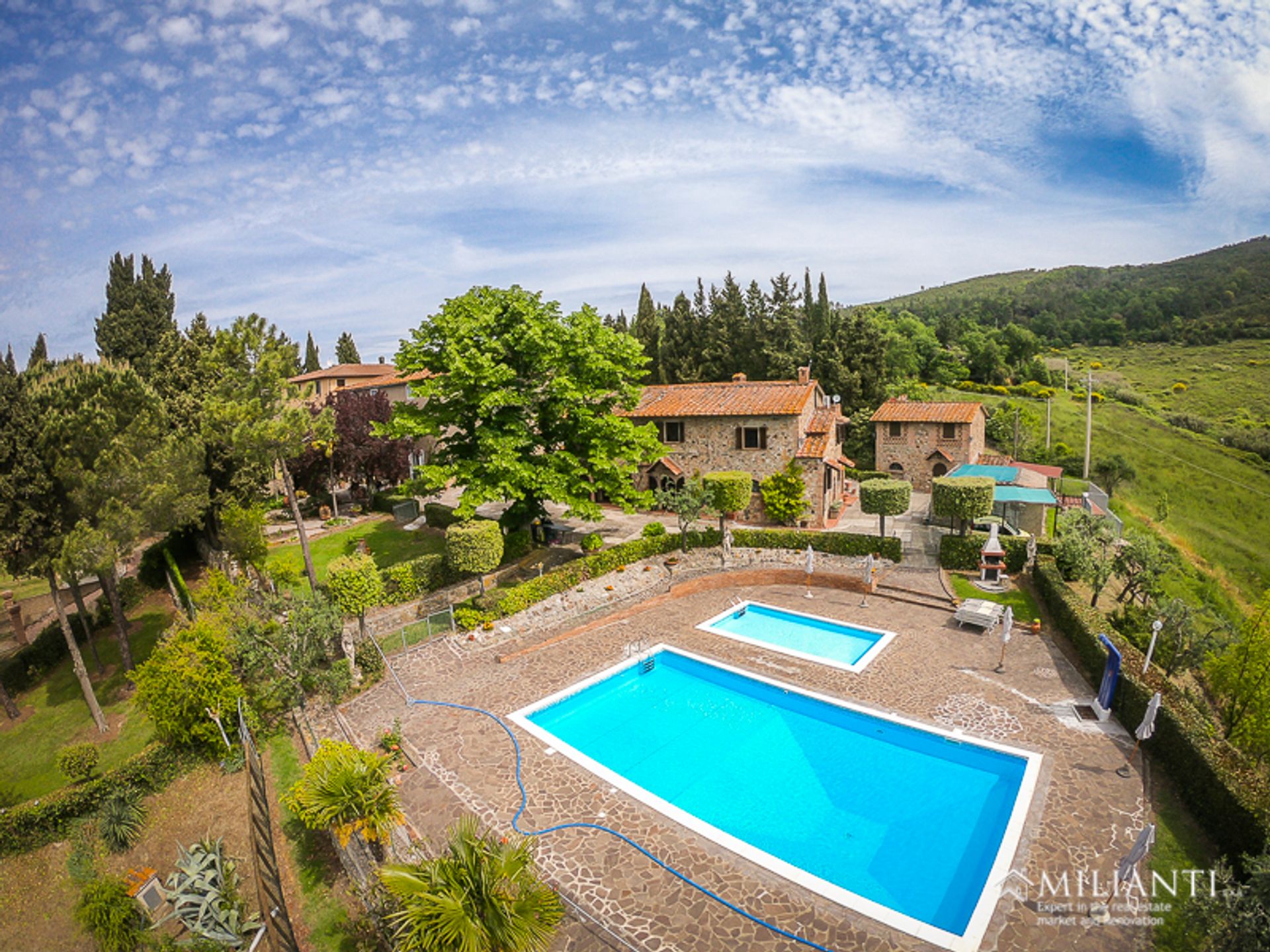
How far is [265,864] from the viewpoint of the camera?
36.3 ft

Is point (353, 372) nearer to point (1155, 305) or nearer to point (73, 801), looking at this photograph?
point (73, 801)

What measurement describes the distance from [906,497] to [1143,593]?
8.58 m

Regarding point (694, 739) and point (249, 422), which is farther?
point (249, 422)

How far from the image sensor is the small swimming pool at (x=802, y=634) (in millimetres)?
19108

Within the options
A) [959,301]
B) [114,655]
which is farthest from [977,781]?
[959,301]

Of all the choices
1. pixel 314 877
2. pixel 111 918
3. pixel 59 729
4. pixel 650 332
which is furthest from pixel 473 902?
pixel 650 332

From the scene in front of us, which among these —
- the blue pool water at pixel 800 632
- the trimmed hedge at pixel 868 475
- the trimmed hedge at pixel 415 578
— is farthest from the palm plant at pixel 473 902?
the trimmed hedge at pixel 868 475

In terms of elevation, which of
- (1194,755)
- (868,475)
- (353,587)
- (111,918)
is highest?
(353,587)

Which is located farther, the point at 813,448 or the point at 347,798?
the point at 813,448

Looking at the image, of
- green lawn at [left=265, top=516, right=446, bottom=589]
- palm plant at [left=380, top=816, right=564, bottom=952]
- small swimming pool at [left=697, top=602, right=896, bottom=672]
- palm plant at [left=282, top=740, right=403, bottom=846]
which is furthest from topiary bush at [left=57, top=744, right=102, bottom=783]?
small swimming pool at [left=697, top=602, right=896, bottom=672]

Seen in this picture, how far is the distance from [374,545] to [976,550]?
27.3 metres

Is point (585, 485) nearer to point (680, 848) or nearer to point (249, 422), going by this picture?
point (249, 422)

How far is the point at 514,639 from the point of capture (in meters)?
20.5

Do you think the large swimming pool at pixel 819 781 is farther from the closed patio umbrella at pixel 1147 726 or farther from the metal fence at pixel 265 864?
the metal fence at pixel 265 864
